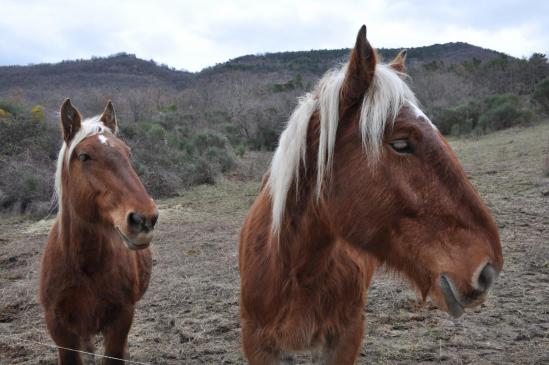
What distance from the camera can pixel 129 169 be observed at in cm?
284

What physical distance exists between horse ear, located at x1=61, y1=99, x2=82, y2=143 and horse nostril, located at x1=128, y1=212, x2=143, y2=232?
0.99 m

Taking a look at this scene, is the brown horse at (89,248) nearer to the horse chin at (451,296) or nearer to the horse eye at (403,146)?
the horse eye at (403,146)

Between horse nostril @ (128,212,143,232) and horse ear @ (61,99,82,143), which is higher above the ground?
horse ear @ (61,99,82,143)

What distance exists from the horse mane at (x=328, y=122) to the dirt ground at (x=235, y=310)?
78 centimetres

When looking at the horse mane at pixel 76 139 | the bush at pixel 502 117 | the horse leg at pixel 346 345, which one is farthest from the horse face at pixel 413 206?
the bush at pixel 502 117

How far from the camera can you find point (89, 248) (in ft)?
9.94

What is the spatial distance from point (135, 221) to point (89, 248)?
73 centimetres

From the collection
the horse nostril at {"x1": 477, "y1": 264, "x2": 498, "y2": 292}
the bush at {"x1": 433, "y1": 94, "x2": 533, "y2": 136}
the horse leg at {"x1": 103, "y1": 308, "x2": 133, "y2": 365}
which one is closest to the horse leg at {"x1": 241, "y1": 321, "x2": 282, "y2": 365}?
the horse leg at {"x1": 103, "y1": 308, "x2": 133, "y2": 365}

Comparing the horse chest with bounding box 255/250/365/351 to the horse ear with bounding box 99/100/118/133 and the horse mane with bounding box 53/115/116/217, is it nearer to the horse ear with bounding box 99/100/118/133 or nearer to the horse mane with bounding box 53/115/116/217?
the horse mane with bounding box 53/115/116/217

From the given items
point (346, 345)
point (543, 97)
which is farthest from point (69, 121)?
point (543, 97)

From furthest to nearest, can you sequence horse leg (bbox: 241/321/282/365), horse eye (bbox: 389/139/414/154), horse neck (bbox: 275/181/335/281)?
horse leg (bbox: 241/321/282/365)
horse neck (bbox: 275/181/335/281)
horse eye (bbox: 389/139/414/154)

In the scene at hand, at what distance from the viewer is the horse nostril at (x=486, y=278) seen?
53.0 inches

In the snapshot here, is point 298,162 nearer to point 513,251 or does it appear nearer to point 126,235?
point 126,235

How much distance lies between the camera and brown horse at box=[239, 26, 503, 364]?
1.42 meters
